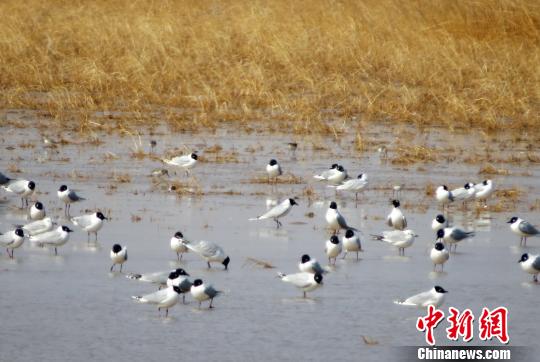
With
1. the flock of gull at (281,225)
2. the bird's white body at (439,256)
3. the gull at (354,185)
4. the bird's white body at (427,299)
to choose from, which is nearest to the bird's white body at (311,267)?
the flock of gull at (281,225)

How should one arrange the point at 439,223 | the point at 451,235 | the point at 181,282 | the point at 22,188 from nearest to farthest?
1. the point at 181,282
2. the point at 451,235
3. the point at 439,223
4. the point at 22,188

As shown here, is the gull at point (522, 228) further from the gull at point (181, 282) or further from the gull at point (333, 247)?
the gull at point (181, 282)

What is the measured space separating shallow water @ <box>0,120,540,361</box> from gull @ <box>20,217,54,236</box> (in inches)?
8.9

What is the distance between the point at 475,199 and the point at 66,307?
7.13 metres

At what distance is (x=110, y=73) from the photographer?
1043 inches

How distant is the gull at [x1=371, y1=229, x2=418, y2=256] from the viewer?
43.8ft

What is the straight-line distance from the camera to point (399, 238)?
1340 cm

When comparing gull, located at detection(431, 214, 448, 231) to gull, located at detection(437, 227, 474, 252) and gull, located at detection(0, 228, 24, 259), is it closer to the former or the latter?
gull, located at detection(437, 227, 474, 252)

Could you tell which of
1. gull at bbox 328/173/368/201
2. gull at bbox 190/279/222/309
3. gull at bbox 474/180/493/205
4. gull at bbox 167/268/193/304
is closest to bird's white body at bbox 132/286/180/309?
gull at bbox 190/279/222/309

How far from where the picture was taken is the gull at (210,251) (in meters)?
12.3

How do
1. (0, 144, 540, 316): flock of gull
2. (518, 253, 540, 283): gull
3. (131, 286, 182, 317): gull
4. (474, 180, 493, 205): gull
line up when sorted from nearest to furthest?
(131, 286, 182, 317): gull < (0, 144, 540, 316): flock of gull < (518, 253, 540, 283): gull < (474, 180, 493, 205): gull

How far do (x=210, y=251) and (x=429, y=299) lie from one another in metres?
2.54

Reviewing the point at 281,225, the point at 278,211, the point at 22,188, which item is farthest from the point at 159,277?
the point at 22,188

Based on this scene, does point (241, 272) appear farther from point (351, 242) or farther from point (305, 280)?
point (351, 242)
